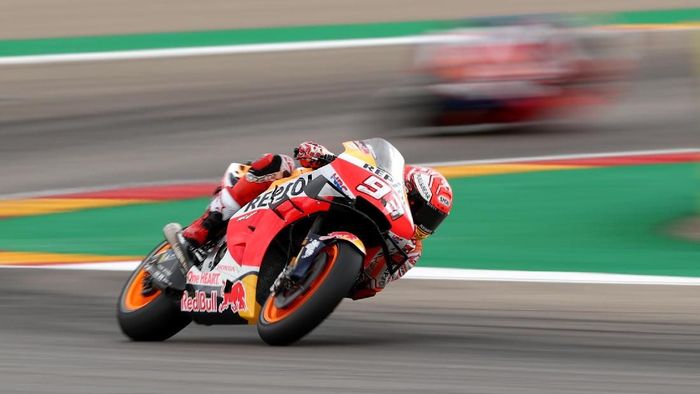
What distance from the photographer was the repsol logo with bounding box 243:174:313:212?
646cm

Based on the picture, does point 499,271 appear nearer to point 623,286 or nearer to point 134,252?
point 623,286

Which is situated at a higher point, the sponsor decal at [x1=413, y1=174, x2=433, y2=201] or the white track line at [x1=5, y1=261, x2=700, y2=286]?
the sponsor decal at [x1=413, y1=174, x2=433, y2=201]

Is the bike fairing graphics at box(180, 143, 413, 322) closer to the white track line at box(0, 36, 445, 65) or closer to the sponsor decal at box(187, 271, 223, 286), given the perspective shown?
the sponsor decal at box(187, 271, 223, 286)

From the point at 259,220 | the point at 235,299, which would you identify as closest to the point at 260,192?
the point at 259,220

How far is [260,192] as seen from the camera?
684cm

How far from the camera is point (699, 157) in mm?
13047

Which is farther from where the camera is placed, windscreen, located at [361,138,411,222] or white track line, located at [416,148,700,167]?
white track line, located at [416,148,700,167]

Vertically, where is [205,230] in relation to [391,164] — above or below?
below

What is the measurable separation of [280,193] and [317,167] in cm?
24

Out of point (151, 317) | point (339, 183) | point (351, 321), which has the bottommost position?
point (351, 321)

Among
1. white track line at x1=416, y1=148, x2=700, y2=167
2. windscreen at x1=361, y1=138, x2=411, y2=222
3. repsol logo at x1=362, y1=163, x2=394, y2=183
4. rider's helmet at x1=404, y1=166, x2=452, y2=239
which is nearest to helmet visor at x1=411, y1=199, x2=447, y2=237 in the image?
rider's helmet at x1=404, y1=166, x2=452, y2=239

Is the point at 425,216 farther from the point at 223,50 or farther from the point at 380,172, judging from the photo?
the point at 223,50

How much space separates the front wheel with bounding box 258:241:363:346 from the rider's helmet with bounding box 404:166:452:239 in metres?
0.65

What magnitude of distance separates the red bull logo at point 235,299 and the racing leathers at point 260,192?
45cm
